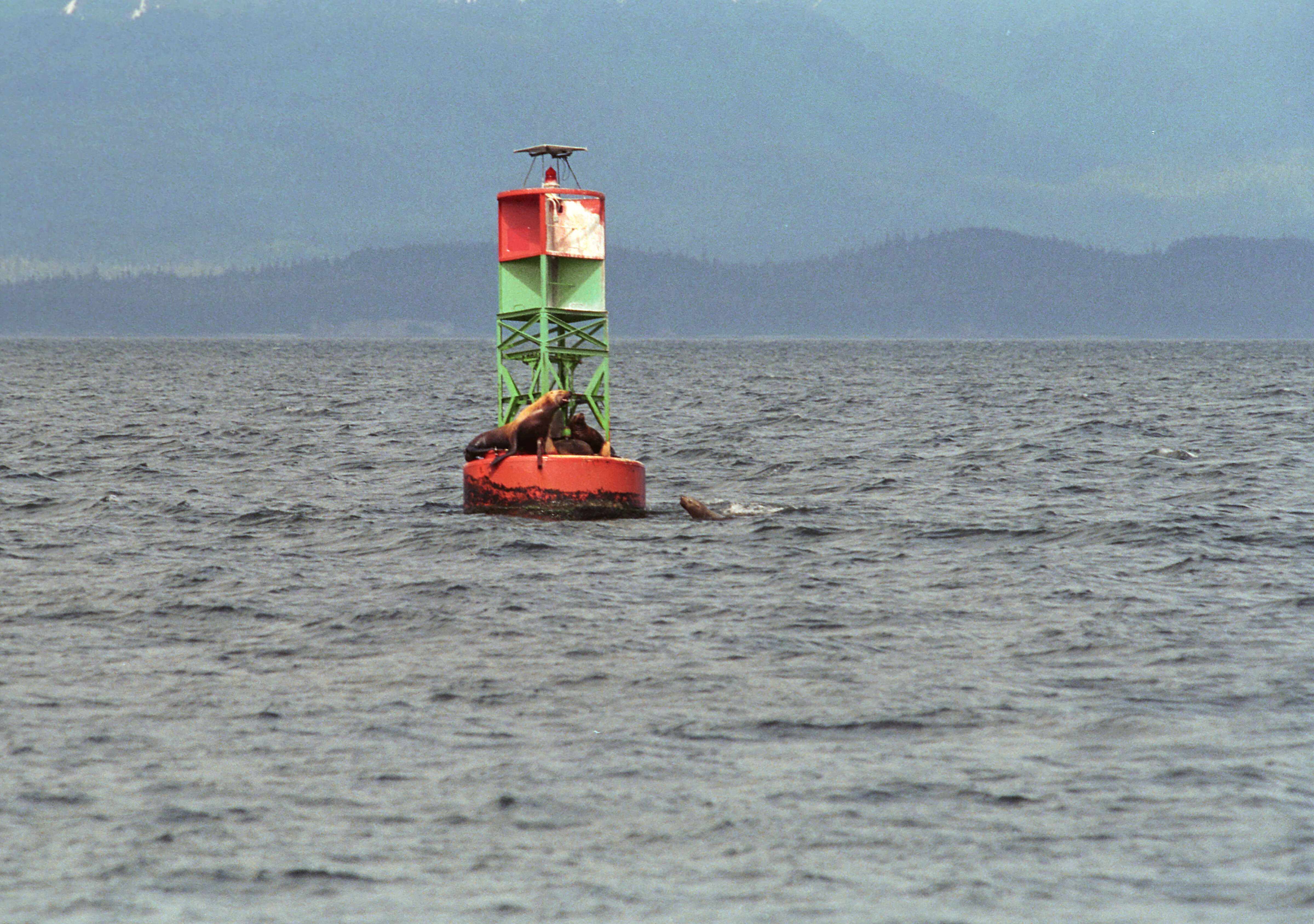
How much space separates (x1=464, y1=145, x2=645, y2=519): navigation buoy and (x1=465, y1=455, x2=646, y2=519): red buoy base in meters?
0.01

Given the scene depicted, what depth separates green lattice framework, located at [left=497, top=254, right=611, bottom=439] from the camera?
24828 millimetres

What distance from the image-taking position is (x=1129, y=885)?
A: 8.73 m

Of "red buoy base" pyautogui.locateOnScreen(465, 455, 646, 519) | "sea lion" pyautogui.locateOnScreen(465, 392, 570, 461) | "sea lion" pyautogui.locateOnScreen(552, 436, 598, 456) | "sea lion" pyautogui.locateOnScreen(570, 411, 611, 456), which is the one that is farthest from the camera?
"sea lion" pyautogui.locateOnScreen(570, 411, 611, 456)

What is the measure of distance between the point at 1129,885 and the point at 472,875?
3.94m

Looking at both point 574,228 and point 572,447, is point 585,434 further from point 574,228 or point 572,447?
point 574,228

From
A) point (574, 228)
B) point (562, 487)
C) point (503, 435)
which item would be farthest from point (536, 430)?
point (574, 228)

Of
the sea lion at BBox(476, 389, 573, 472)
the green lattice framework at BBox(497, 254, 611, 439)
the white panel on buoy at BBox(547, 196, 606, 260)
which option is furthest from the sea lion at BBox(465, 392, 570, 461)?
the white panel on buoy at BBox(547, 196, 606, 260)

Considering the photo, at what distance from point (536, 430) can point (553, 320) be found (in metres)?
2.58

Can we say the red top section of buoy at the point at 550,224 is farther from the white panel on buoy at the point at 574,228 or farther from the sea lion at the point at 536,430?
the sea lion at the point at 536,430

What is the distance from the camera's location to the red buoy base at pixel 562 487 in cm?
2316

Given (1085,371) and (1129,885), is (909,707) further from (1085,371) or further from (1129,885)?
(1085,371)

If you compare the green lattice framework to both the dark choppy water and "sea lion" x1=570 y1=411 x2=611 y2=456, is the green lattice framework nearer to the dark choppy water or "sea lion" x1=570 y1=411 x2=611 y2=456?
"sea lion" x1=570 y1=411 x2=611 y2=456

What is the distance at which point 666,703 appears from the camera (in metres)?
12.7

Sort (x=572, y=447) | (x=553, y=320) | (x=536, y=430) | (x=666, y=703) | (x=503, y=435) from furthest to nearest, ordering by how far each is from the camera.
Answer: (x=553, y=320) → (x=572, y=447) → (x=503, y=435) → (x=536, y=430) → (x=666, y=703)
